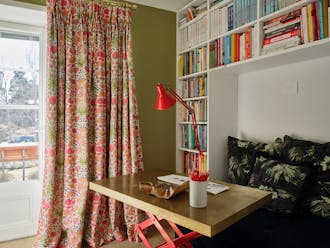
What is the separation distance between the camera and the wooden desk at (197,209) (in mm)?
1141

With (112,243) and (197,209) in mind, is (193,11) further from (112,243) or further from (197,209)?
(112,243)

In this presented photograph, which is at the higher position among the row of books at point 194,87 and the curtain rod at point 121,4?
the curtain rod at point 121,4

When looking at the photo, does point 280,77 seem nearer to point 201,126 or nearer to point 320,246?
point 201,126

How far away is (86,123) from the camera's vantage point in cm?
235

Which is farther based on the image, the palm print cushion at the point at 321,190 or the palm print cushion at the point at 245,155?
the palm print cushion at the point at 245,155

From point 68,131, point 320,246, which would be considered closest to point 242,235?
point 320,246

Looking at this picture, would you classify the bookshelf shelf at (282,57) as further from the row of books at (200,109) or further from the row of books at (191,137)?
the row of books at (191,137)

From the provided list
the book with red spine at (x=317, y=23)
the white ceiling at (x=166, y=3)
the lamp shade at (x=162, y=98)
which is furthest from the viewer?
the white ceiling at (x=166, y=3)

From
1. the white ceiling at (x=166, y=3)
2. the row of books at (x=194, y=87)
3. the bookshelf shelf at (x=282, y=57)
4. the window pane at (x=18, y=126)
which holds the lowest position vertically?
the window pane at (x=18, y=126)

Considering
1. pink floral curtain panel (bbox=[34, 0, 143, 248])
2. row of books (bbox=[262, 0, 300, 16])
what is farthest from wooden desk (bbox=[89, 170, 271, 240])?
row of books (bbox=[262, 0, 300, 16])

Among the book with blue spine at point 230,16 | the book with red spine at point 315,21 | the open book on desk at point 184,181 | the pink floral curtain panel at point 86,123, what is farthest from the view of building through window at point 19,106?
the book with red spine at point 315,21

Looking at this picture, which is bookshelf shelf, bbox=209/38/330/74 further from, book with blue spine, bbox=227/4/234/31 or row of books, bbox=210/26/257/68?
book with blue spine, bbox=227/4/234/31

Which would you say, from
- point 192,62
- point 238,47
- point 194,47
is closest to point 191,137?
point 192,62

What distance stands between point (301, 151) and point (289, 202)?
393 millimetres
